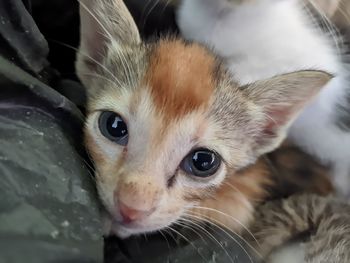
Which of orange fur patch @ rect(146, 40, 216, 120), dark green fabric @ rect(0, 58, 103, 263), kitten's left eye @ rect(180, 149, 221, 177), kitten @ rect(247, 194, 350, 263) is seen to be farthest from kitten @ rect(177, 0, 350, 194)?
dark green fabric @ rect(0, 58, 103, 263)

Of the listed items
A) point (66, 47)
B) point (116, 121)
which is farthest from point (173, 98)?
point (66, 47)

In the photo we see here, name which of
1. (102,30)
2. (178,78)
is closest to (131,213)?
(178,78)

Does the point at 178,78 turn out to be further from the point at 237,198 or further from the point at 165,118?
the point at 237,198

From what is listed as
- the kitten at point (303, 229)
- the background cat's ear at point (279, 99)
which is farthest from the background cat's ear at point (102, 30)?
the kitten at point (303, 229)

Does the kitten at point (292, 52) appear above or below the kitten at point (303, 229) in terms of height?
above

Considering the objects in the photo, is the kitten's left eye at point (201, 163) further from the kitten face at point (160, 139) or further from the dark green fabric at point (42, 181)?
the dark green fabric at point (42, 181)

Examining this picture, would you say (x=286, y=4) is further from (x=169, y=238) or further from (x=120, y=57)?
(x=169, y=238)

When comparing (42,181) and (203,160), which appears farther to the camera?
(203,160)
